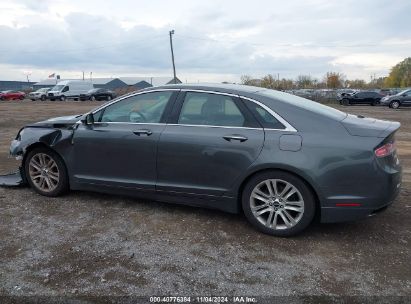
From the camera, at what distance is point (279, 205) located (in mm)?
4168

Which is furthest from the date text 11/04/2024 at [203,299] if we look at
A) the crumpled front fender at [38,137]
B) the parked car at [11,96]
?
the parked car at [11,96]

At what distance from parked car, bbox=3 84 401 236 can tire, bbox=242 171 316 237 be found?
0.01 meters

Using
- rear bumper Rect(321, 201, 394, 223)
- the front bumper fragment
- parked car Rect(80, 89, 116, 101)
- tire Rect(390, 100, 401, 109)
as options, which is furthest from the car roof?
parked car Rect(80, 89, 116, 101)

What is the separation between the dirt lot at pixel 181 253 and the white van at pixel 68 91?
144ft

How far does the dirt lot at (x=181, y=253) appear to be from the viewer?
3.28 metres

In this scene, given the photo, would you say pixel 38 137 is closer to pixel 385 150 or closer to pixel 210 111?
pixel 210 111

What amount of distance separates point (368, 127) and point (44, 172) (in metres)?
4.00

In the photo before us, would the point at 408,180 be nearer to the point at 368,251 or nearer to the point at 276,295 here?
the point at 368,251

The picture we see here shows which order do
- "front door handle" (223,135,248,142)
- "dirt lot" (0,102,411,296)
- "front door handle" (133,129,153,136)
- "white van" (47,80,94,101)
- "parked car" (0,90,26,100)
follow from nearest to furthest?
1. "dirt lot" (0,102,411,296)
2. "front door handle" (223,135,248,142)
3. "front door handle" (133,129,153,136)
4. "white van" (47,80,94,101)
5. "parked car" (0,90,26,100)

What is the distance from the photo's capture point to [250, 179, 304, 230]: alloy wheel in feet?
13.5

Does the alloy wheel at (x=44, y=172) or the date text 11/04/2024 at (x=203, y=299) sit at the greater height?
the alloy wheel at (x=44, y=172)

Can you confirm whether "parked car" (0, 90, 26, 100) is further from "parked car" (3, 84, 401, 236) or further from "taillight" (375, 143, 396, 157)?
"taillight" (375, 143, 396, 157)

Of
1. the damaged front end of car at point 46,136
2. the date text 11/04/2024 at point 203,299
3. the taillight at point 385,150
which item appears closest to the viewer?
the date text 11/04/2024 at point 203,299

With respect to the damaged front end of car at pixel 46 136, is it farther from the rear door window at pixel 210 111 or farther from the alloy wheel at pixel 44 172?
the rear door window at pixel 210 111
